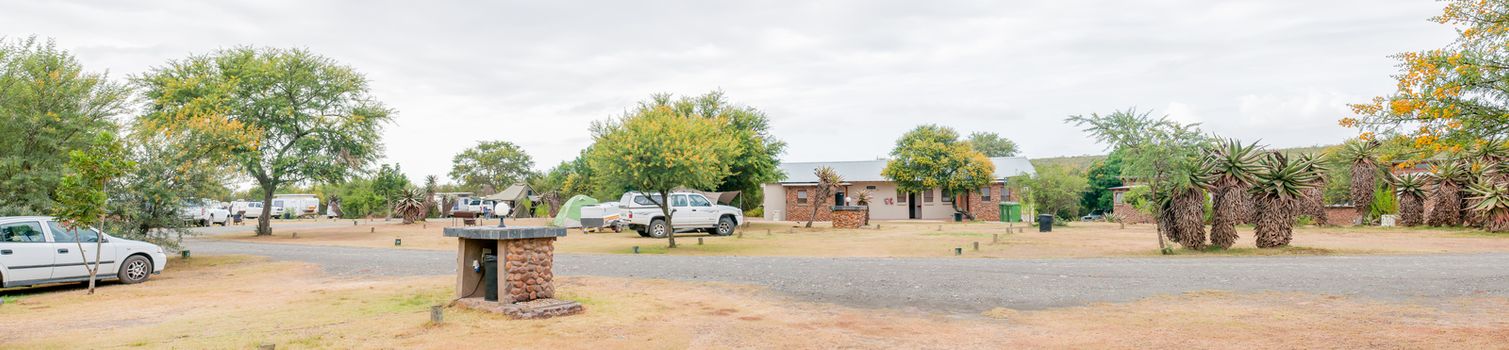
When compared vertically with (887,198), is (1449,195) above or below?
below

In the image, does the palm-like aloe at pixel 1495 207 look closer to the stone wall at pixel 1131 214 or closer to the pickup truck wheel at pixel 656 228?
the stone wall at pixel 1131 214

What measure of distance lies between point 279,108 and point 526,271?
25752 millimetres

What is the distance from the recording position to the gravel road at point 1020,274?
10453mm

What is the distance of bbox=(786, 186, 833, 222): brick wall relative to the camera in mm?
45719

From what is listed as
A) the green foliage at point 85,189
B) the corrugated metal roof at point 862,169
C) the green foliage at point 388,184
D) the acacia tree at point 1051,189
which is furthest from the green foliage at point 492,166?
the green foliage at point 85,189

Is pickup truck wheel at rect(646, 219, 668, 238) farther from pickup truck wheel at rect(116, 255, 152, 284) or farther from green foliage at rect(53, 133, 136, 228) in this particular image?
green foliage at rect(53, 133, 136, 228)

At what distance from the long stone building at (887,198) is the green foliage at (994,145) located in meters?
39.1

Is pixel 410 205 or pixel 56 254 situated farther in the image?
pixel 410 205

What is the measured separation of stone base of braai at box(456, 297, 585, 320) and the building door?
126ft

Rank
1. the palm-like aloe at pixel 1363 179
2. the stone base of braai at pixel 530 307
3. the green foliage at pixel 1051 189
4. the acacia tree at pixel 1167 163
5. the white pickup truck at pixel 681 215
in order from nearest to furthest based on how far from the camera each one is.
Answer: the stone base of braai at pixel 530 307, the acacia tree at pixel 1167 163, the white pickup truck at pixel 681 215, the palm-like aloe at pixel 1363 179, the green foliage at pixel 1051 189

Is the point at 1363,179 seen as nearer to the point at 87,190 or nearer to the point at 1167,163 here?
the point at 1167,163

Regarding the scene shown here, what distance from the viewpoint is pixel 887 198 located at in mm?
46719

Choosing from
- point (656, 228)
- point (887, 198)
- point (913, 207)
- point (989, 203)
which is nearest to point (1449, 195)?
point (989, 203)

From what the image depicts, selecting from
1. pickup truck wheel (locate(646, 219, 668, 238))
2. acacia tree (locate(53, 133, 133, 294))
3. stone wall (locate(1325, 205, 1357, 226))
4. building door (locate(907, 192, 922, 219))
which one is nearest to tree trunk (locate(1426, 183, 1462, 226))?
stone wall (locate(1325, 205, 1357, 226))
